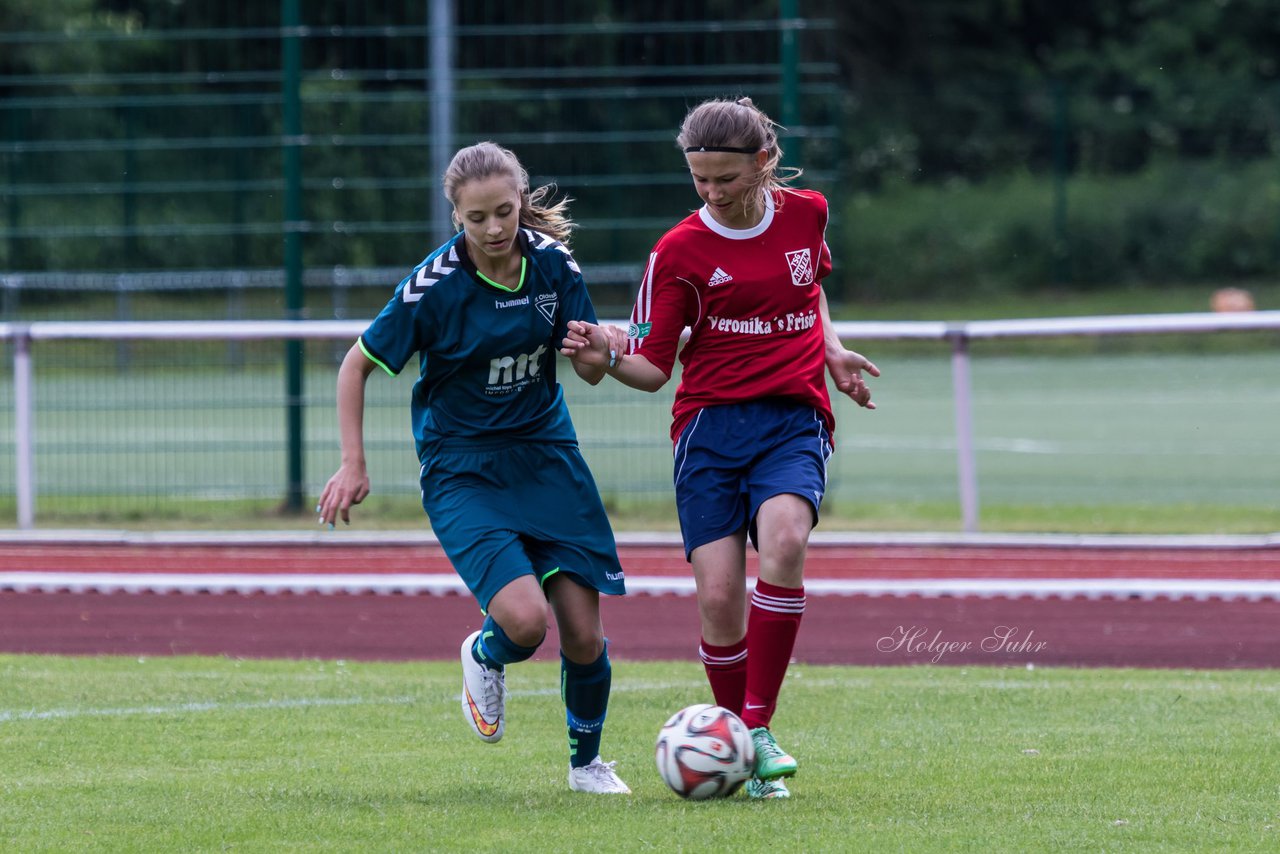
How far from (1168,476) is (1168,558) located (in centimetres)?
501

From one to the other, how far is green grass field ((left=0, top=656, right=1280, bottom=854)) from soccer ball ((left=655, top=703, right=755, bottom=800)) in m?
0.06

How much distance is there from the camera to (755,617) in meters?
5.40

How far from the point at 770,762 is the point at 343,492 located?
1.40 meters

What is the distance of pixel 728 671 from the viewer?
5.54 m

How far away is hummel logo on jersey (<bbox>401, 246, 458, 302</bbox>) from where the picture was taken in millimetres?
5293

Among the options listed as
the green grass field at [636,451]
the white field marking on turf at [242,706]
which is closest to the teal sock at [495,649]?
the white field marking on turf at [242,706]

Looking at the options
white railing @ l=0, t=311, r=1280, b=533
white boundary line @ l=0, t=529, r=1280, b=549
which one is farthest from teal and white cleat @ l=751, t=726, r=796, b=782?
white boundary line @ l=0, t=529, r=1280, b=549

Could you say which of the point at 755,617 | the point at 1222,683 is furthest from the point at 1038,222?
the point at 755,617

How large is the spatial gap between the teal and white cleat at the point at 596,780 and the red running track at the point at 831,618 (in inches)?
107

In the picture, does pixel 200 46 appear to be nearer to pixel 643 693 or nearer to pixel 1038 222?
pixel 643 693

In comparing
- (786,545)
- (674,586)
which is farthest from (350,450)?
(674,586)

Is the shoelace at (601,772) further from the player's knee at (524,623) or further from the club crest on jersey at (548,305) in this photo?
the club crest on jersey at (548,305)

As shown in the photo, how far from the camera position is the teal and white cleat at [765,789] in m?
5.15

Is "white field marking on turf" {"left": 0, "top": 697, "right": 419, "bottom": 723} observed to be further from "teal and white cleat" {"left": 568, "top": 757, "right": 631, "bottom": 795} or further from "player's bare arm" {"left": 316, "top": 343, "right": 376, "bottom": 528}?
"player's bare arm" {"left": 316, "top": 343, "right": 376, "bottom": 528}
